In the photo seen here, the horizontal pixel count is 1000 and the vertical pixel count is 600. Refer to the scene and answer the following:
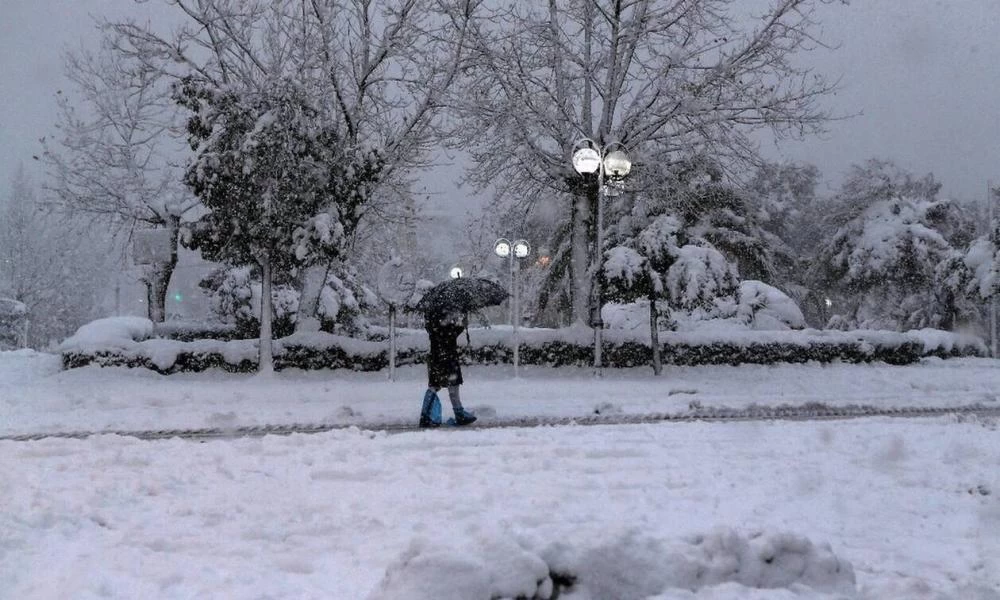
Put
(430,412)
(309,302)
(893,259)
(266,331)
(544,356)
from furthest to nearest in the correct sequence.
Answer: (893,259) < (309,302) < (544,356) < (266,331) < (430,412)

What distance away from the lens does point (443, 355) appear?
1022 centimetres

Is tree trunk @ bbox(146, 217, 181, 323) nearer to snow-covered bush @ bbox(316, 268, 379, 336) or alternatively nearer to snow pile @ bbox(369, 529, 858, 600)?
snow-covered bush @ bbox(316, 268, 379, 336)

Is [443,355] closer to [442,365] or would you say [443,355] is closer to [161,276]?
[442,365]

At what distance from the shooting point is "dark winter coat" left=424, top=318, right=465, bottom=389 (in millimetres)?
10211

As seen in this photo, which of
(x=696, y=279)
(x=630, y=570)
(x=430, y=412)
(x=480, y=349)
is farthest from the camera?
(x=480, y=349)

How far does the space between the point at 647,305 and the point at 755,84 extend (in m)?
9.38

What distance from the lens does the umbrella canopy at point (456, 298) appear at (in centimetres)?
1041

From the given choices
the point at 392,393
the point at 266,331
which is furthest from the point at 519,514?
the point at 266,331

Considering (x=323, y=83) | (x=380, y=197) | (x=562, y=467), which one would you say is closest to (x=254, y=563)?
(x=562, y=467)

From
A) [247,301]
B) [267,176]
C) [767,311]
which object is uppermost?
[267,176]

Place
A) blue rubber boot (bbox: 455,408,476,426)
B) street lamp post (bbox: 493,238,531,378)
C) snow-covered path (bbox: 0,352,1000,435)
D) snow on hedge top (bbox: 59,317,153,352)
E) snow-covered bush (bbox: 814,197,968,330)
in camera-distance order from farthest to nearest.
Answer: snow-covered bush (bbox: 814,197,968,330)
snow on hedge top (bbox: 59,317,153,352)
street lamp post (bbox: 493,238,531,378)
snow-covered path (bbox: 0,352,1000,435)
blue rubber boot (bbox: 455,408,476,426)

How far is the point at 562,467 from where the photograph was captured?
6273 millimetres

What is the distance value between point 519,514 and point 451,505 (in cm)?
51

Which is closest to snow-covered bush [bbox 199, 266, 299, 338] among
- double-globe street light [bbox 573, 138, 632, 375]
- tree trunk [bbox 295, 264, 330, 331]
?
tree trunk [bbox 295, 264, 330, 331]
